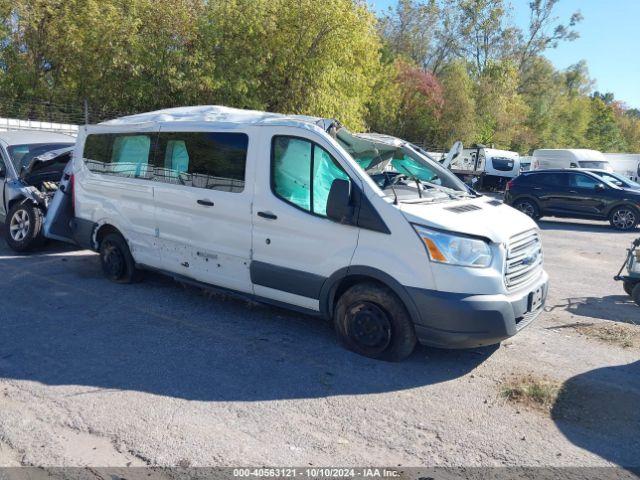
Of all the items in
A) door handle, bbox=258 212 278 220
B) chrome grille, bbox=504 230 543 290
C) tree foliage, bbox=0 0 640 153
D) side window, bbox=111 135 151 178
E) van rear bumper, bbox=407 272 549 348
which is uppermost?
tree foliage, bbox=0 0 640 153

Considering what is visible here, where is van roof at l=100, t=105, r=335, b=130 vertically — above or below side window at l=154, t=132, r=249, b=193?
above

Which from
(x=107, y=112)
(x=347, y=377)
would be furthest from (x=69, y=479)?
(x=107, y=112)

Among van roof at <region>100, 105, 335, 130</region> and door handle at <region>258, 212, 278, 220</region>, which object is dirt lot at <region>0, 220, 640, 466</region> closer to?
door handle at <region>258, 212, 278, 220</region>

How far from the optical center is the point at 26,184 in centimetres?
862

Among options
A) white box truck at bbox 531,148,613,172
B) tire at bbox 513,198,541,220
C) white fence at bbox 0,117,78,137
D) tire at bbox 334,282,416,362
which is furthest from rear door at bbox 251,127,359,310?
white box truck at bbox 531,148,613,172

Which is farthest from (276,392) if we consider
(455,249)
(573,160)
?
(573,160)

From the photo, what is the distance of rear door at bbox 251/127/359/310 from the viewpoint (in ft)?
16.2

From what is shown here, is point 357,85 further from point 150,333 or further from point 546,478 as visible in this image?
point 546,478

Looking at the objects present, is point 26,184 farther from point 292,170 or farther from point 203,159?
point 292,170

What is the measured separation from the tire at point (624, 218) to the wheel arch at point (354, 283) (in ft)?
41.7

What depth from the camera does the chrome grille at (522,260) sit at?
462 centimetres

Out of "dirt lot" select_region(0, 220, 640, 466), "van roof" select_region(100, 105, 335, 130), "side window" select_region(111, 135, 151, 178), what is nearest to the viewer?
"dirt lot" select_region(0, 220, 640, 466)

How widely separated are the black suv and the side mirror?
12.9m

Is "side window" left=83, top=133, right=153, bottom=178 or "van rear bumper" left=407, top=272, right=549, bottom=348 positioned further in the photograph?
"side window" left=83, top=133, right=153, bottom=178
